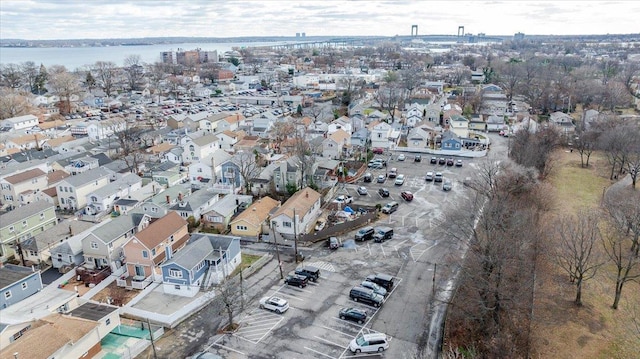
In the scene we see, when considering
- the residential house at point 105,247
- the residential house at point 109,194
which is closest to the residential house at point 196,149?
the residential house at point 109,194

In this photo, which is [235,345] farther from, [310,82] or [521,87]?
[310,82]

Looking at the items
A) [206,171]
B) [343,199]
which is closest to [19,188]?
[206,171]

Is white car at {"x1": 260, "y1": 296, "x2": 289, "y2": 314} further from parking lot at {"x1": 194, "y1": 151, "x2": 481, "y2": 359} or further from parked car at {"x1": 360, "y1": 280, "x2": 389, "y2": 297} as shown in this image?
parked car at {"x1": 360, "y1": 280, "x2": 389, "y2": 297}

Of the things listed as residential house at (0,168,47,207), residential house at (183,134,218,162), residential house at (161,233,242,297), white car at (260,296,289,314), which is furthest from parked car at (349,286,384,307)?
residential house at (0,168,47,207)

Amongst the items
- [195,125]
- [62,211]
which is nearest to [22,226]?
[62,211]

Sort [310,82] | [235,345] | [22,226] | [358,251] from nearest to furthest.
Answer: [235,345]
[358,251]
[22,226]
[310,82]

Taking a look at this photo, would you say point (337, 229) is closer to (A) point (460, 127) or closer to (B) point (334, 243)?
(B) point (334, 243)

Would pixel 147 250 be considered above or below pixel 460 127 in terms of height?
below
